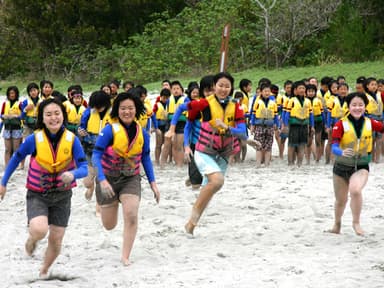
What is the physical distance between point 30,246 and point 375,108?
8617 mm

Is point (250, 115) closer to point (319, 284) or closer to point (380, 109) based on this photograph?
point (380, 109)

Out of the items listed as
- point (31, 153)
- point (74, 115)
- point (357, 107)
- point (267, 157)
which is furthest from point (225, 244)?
point (267, 157)

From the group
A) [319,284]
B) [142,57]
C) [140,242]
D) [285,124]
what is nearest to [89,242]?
[140,242]

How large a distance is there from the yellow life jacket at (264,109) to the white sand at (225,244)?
287 centimetres

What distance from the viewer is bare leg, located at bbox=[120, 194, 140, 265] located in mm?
7262

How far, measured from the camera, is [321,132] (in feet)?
51.1

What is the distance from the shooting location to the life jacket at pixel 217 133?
8328 mm

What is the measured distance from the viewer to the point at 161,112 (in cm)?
1529

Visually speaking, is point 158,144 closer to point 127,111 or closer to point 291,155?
point 291,155

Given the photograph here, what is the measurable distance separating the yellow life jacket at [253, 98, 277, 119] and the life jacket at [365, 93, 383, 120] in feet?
5.65

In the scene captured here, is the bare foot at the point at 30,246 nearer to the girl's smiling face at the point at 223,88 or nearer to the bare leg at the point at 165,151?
the girl's smiling face at the point at 223,88

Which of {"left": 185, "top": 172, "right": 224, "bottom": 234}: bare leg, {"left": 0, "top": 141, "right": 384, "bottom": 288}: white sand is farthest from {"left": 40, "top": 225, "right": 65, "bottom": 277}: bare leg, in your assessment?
{"left": 185, "top": 172, "right": 224, "bottom": 234}: bare leg

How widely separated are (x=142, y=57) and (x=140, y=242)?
27.3 meters

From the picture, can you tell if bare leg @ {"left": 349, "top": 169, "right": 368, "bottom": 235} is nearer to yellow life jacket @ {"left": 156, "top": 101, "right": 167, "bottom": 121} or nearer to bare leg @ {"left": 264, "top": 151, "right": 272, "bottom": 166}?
bare leg @ {"left": 264, "top": 151, "right": 272, "bottom": 166}
